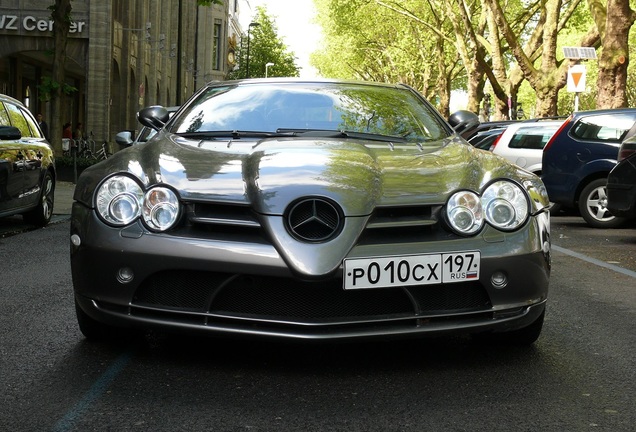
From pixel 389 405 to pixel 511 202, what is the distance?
1.16 metres

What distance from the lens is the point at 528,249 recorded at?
4.54m

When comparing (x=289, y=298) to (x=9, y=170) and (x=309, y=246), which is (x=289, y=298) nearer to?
(x=309, y=246)

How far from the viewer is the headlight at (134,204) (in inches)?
174

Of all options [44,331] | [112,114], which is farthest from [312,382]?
[112,114]

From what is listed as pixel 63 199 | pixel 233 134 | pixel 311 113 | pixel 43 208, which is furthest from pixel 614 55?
pixel 233 134

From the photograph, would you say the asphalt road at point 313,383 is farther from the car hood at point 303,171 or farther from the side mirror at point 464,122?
the side mirror at point 464,122

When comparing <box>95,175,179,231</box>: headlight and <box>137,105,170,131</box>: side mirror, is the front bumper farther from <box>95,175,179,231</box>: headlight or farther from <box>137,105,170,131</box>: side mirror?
<box>137,105,170,131</box>: side mirror

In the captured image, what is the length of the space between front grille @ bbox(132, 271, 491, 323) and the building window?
78.2 metres

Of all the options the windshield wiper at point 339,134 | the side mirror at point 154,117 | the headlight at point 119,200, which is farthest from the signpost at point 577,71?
the headlight at point 119,200

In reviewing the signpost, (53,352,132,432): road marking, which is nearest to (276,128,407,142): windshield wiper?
(53,352,132,432): road marking

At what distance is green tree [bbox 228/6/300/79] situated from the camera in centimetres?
8625

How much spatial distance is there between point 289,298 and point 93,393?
0.85 meters

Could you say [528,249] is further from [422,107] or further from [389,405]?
[422,107]

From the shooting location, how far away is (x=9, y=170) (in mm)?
11086
